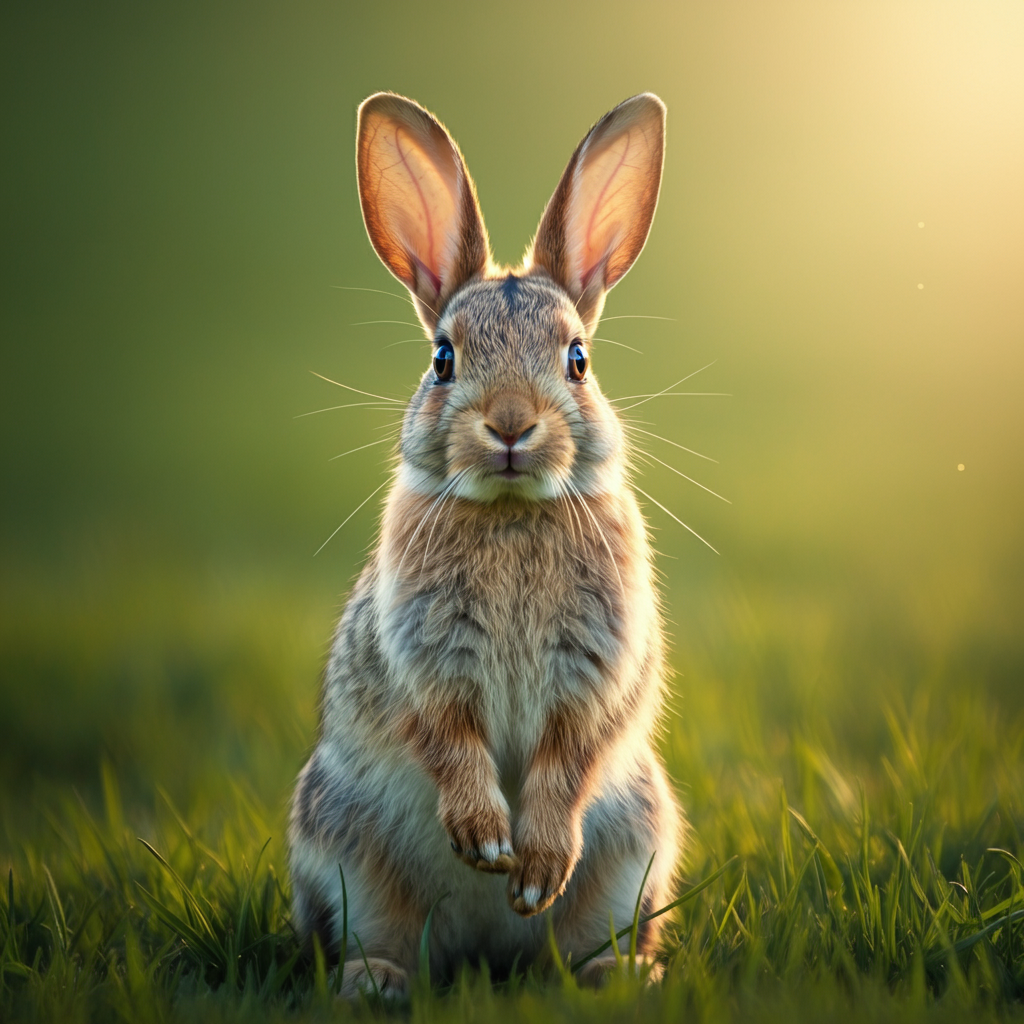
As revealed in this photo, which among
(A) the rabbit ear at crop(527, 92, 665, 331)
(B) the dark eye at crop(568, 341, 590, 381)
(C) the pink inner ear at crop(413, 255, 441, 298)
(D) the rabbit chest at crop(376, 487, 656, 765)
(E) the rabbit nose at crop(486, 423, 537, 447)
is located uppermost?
(A) the rabbit ear at crop(527, 92, 665, 331)

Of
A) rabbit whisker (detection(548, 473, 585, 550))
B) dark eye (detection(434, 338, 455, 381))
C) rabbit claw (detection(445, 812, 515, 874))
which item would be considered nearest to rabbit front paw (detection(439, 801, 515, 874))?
rabbit claw (detection(445, 812, 515, 874))

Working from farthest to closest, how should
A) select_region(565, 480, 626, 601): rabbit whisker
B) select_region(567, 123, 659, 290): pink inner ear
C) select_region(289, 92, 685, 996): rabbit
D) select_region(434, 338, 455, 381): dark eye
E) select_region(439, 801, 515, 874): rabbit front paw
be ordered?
select_region(567, 123, 659, 290): pink inner ear → select_region(434, 338, 455, 381): dark eye → select_region(565, 480, 626, 601): rabbit whisker → select_region(289, 92, 685, 996): rabbit → select_region(439, 801, 515, 874): rabbit front paw

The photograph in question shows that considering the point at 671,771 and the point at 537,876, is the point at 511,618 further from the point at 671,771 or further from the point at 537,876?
the point at 671,771

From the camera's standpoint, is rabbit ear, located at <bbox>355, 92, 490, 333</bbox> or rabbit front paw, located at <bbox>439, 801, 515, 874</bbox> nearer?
rabbit front paw, located at <bbox>439, 801, 515, 874</bbox>

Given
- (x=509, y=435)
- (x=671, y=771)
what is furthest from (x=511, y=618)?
(x=671, y=771)

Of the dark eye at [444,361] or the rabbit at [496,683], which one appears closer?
the rabbit at [496,683]

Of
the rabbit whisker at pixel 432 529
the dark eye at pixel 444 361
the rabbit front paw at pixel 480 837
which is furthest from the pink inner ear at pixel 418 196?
the rabbit front paw at pixel 480 837

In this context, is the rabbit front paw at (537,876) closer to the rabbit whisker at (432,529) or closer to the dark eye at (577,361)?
the rabbit whisker at (432,529)

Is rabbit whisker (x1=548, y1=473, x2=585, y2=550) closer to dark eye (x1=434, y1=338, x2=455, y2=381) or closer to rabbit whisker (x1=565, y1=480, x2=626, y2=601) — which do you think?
rabbit whisker (x1=565, y1=480, x2=626, y2=601)
